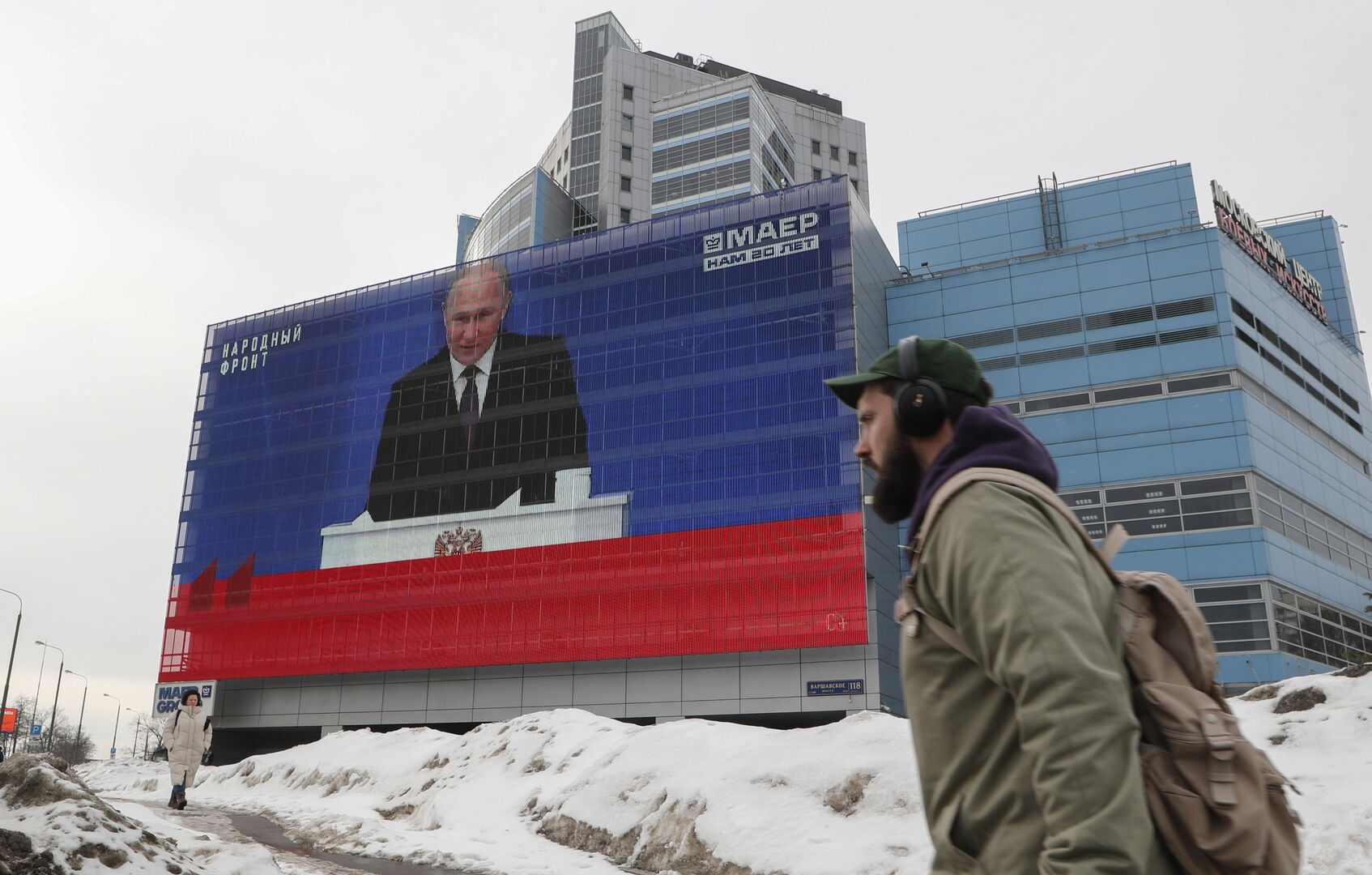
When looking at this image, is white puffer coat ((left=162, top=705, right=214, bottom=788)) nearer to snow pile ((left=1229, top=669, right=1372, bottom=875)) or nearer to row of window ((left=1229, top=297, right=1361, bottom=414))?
snow pile ((left=1229, top=669, right=1372, bottom=875))

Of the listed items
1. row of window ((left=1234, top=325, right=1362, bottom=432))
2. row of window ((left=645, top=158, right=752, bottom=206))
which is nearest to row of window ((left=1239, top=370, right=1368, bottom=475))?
row of window ((left=1234, top=325, right=1362, bottom=432))

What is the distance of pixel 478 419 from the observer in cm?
5747

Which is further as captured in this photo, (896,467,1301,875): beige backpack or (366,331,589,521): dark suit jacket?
(366,331,589,521): dark suit jacket

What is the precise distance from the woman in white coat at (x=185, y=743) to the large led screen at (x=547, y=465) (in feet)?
105

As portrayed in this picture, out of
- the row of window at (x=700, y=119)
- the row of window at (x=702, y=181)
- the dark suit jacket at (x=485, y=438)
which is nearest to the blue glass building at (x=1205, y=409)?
the dark suit jacket at (x=485, y=438)

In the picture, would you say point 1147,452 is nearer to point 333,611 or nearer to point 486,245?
point 333,611

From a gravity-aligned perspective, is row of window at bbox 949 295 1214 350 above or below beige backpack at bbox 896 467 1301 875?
above

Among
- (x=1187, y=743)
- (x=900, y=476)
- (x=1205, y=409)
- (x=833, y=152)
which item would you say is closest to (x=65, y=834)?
(x=900, y=476)

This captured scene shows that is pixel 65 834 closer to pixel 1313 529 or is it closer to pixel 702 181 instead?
pixel 1313 529

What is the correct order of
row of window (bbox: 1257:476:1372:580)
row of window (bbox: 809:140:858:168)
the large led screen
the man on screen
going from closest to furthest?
the large led screen < row of window (bbox: 1257:476:1372:580) < the man on screen < row of window (bbox: 809:140:858:168)

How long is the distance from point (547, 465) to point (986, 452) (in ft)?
175

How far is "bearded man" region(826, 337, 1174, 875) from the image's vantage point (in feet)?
5.62

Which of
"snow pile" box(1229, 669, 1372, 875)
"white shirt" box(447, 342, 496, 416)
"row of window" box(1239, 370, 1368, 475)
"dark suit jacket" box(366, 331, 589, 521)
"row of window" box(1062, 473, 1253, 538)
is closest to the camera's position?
"snow pile" box(1229, 669, 1372, 875)

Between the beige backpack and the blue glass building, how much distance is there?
49.6 metres
